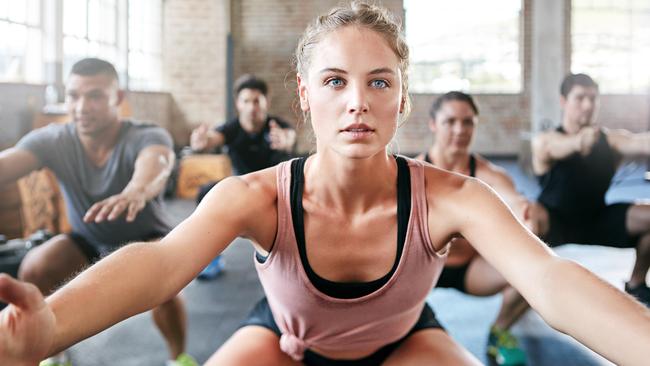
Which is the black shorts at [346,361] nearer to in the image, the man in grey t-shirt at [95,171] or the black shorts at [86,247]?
the man in grey t-shirt at [95,171]

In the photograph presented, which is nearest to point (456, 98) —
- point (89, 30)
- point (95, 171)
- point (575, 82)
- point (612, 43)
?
point (575, 82)

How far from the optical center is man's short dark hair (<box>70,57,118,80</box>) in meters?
2.59

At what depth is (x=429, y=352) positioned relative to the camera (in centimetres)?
143

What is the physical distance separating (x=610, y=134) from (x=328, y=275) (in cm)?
245

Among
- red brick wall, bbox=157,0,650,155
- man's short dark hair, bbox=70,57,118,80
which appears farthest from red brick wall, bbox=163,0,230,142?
man's short dark hair, bbox=70,57,118,80

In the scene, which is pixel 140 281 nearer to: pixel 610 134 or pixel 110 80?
pixel 110 80

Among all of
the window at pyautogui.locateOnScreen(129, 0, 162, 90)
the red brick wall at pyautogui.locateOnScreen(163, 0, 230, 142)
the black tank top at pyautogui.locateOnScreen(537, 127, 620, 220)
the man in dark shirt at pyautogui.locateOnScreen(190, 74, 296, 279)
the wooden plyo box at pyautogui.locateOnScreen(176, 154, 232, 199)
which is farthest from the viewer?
the red brick wall at pyautogui.locateOnScreen(163, 0, 230, 142)

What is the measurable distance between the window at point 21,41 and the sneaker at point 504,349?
4.07 meters

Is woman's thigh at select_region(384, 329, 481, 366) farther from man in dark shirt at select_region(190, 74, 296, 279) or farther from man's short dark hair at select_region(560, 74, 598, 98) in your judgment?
man in dark shirt at select_region(190, 74, 296, 279)

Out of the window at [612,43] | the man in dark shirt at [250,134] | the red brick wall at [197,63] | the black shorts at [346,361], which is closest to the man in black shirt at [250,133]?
the man in dark shirt at [250,134]

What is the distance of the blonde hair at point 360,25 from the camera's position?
1.25 m

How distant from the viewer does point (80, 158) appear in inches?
102

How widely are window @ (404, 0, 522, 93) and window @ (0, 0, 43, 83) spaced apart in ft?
21.7

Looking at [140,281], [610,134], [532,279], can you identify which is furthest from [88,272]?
[610,134]
